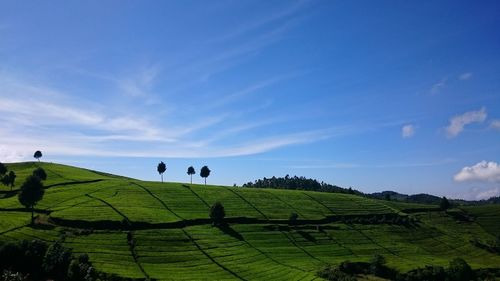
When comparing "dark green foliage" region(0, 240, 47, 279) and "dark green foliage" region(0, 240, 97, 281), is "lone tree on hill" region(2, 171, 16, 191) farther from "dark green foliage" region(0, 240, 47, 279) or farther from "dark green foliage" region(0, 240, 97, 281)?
"dark green foliage" region(0, 240, 97, 281)

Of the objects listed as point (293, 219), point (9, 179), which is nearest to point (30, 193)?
point (9, 179)

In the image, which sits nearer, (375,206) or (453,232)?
(453,232)

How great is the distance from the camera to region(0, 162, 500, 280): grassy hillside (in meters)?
103

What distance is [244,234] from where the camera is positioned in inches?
5182

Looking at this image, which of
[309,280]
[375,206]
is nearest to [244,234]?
[309,280]

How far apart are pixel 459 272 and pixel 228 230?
201 feet

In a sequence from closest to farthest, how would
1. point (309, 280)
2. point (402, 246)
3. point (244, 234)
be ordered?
1. point (309, 280)
2. point (244, 234)
3. point (402, 246)

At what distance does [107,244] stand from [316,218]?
7609 cm

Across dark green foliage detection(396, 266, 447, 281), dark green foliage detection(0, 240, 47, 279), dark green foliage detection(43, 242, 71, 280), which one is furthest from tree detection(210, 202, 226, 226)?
dark green foliage detection(0, 240, 47, 279)

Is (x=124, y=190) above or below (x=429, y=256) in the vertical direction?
above

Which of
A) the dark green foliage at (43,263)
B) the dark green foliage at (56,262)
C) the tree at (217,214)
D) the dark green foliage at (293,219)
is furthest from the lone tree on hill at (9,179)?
the dark green foliage at (293,219)

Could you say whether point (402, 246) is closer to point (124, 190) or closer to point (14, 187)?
point (124, 190)

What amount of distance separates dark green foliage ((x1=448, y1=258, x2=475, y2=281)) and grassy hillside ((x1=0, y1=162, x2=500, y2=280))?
10.4 m

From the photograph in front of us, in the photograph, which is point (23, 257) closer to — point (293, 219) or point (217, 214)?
point (217, 214)
